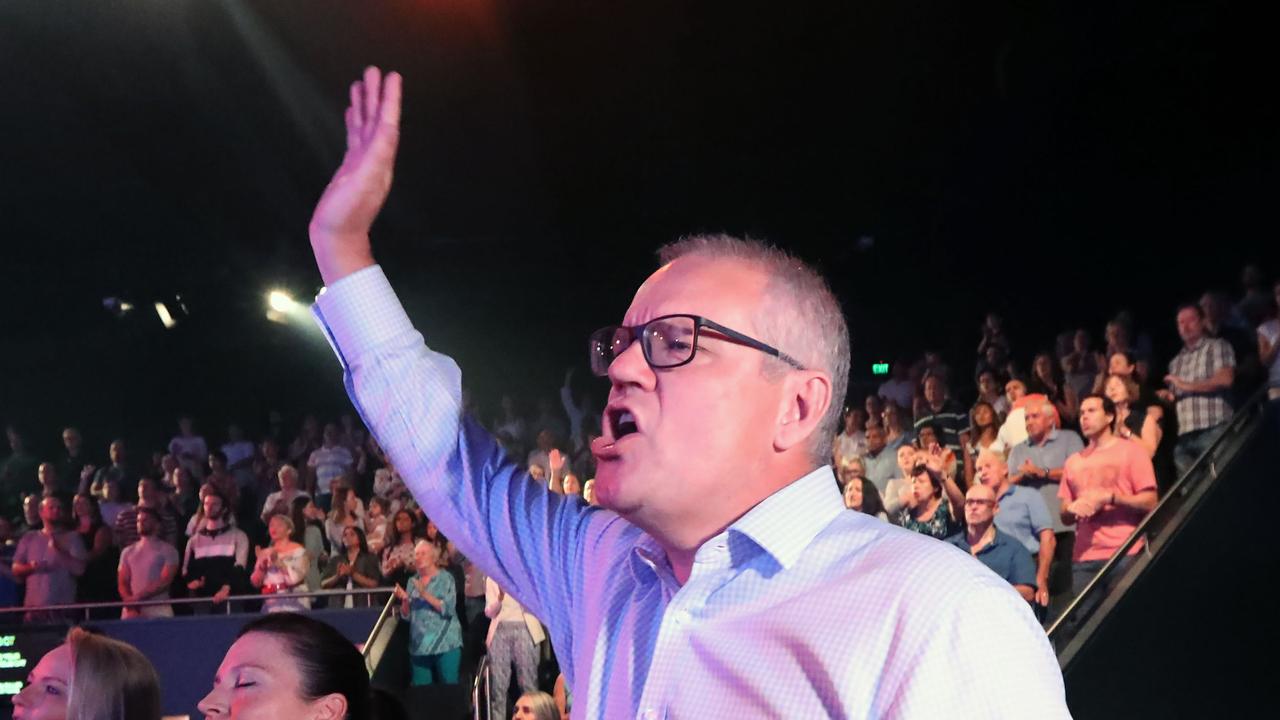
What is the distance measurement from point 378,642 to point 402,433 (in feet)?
18.6

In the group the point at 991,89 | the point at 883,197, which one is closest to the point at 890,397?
the point at 991,89

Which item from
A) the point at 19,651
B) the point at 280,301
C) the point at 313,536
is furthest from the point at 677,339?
the point at 280,301

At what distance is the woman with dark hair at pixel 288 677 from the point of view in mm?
2234

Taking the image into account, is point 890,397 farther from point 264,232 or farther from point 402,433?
point 264,232

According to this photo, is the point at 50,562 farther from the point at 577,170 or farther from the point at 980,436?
the point at 577,170

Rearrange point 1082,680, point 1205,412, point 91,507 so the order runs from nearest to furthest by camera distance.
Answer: point 1082,680 → point 1205,412 → point 91,507

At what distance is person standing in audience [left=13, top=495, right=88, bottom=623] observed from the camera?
8.16m

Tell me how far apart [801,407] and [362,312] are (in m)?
0.71

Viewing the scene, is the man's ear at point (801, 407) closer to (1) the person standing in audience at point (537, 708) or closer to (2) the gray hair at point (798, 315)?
(2) the gray hair at point (798, 315)

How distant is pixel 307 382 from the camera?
1481 centimetres

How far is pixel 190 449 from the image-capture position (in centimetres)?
1078

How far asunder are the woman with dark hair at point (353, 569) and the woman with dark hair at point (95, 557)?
1.73 meters

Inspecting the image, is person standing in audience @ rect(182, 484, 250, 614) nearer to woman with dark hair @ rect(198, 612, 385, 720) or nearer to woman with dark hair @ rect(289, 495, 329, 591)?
woman with dark hair @ rect(289, 495, 329, 591)

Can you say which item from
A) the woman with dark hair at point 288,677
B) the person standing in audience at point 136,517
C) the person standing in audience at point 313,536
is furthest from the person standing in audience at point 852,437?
the woman with dark hair at point 288,677
